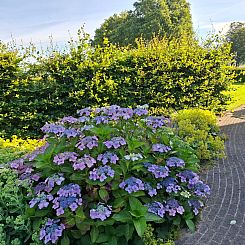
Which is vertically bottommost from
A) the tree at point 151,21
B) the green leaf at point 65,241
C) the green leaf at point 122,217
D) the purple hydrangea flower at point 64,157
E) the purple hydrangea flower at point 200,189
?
the purple hydrangea flower at point 200,189

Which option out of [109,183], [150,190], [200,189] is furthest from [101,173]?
[200,189]

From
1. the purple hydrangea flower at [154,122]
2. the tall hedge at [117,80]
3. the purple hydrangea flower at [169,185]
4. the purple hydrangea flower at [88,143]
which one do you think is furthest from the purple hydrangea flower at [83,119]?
the tall hedge at [117,80]

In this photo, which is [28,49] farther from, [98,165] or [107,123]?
[98,165]

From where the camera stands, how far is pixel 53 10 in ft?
24.6

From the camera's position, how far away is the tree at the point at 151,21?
3034 cm

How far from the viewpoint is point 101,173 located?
2613 mm

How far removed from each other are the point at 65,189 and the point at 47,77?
475 centimetres

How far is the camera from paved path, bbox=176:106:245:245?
2.92m

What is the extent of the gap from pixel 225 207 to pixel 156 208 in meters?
1.08

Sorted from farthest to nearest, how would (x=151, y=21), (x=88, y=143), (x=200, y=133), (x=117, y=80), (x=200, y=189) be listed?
(x=151, y=21), (x=117, y=80), (x=200, y=133), (x=200, y=189), (x=88, y=143)

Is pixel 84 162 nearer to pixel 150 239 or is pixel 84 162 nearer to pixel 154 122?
pixel 150 239

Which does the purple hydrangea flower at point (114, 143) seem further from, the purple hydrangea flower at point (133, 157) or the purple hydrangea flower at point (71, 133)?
the purple hydrangea flower at point (71, 133)

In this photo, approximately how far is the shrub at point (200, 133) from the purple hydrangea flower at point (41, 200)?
2789 mm

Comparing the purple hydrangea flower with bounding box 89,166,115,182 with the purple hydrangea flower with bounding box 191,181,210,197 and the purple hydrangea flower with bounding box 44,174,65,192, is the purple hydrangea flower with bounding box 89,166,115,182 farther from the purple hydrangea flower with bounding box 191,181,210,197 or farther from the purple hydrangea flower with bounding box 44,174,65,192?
the purple hydrangea flower with bounding box 191,181,210,197
